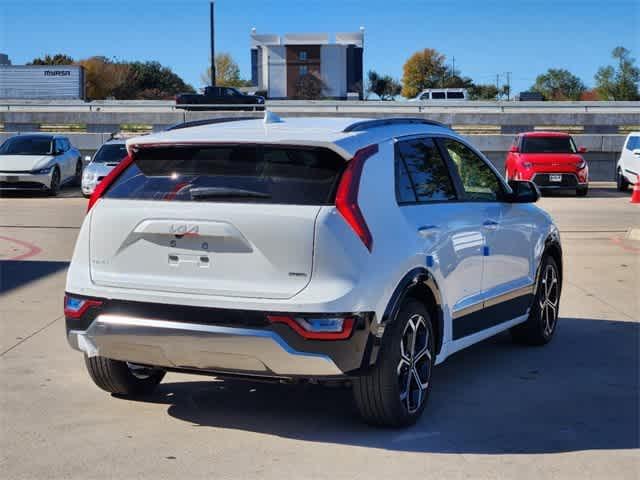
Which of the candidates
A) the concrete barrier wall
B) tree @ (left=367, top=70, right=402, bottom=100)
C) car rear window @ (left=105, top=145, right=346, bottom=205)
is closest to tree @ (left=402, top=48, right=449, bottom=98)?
tree @ (left=367, top=70, right=402, bottom=100)

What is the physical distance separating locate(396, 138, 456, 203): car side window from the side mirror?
36.0 inches

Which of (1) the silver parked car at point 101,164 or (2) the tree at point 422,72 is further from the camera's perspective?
(2) the tree at point 422,72

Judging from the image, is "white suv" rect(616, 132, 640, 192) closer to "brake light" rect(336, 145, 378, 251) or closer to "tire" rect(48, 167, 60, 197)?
"tire" rect(48, 167, 60, 197)

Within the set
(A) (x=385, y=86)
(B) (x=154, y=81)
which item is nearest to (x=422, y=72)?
(A) (x=385, y=86)

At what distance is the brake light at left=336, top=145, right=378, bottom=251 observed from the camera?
5371mm

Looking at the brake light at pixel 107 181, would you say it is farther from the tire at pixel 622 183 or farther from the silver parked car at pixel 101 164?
the tire at pixel 622 183

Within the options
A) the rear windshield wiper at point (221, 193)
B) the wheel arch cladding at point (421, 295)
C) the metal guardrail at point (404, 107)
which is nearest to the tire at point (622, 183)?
the metal guardrail at point (404, 107)

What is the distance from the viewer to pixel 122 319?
5578mm

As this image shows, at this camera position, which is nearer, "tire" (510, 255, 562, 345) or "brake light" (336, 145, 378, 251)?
"brake light" (336, 145, 378, 251)

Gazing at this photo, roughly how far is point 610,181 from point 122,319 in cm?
2886

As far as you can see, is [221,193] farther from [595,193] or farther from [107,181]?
[595,193]

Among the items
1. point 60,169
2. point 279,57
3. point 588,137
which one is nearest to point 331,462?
point 60,169

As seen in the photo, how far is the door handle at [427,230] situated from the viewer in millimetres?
Result: 6000

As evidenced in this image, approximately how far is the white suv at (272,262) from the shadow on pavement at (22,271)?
206 inches
